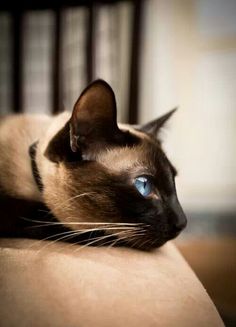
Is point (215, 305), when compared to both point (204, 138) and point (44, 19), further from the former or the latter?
point (44, 19)

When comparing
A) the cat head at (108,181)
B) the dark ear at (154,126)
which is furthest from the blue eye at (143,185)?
the dark ear at (154,126)

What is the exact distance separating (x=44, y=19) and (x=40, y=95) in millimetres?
121

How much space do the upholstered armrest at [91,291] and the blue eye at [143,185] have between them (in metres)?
0.10

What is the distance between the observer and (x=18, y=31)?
70cm

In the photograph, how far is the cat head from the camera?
59cm

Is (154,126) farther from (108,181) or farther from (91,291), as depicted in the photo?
(91,291)

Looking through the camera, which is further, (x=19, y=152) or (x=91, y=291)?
(x=19, y=152)

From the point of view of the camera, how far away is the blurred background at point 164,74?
61 cm

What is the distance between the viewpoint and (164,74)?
673 mm

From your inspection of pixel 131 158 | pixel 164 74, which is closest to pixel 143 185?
pixel 131 158

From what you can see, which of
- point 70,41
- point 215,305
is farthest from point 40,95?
point 215,305

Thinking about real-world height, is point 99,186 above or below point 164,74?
below

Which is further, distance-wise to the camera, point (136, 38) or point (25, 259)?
point (136, 38)

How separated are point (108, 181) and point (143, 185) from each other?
0.16 feet
